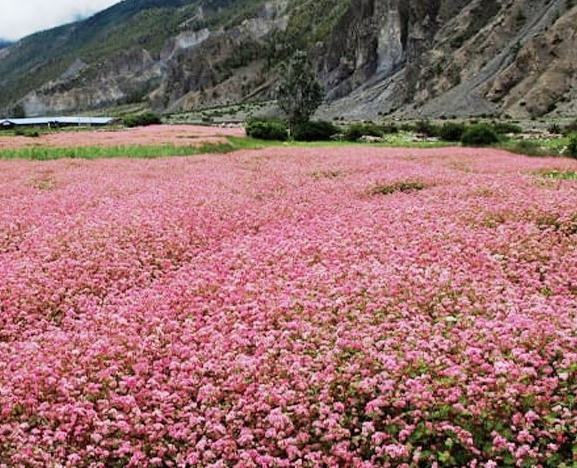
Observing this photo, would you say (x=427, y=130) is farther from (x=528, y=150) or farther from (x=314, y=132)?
(x=528, y=150)

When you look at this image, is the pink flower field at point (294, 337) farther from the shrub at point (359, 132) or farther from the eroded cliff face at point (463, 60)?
the eroded cliff face at point (463, 60)

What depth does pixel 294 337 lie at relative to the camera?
923cm

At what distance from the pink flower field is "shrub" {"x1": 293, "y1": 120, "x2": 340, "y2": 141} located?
4969 centimetres

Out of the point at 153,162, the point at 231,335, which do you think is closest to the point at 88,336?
the point at 231,335

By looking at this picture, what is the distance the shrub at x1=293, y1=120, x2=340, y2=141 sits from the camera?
6725cm

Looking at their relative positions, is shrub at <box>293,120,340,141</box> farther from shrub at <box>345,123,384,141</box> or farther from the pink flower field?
the pink flower field

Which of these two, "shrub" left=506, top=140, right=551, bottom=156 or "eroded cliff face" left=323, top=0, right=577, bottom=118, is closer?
"shrub" left=506, top=140, right=551, bottom=156

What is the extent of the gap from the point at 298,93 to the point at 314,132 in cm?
1346

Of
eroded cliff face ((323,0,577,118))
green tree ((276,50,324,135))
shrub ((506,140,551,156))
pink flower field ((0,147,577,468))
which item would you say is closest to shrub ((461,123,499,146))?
shrub ((506,140,551,156))

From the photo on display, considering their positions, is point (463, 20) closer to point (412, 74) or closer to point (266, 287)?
point (412, 74)

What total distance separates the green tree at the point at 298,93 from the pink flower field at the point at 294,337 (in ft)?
204

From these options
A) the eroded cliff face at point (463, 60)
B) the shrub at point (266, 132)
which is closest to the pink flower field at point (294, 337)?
the shrub at point (266, 132)

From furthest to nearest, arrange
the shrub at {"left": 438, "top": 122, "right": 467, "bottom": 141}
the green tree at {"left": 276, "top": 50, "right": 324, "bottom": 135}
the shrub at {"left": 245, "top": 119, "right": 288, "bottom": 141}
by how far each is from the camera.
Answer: the green tree at {"left": 276, "top": 50, "right": 324, "bottom": 135} → the shrub at {"left": 245, "top": 119, "right": 288, "bottom": 141} → the shrub at {"left": 438, "top": 122, "right": 467, "bottom": 141}

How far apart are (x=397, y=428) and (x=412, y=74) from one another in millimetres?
133649
